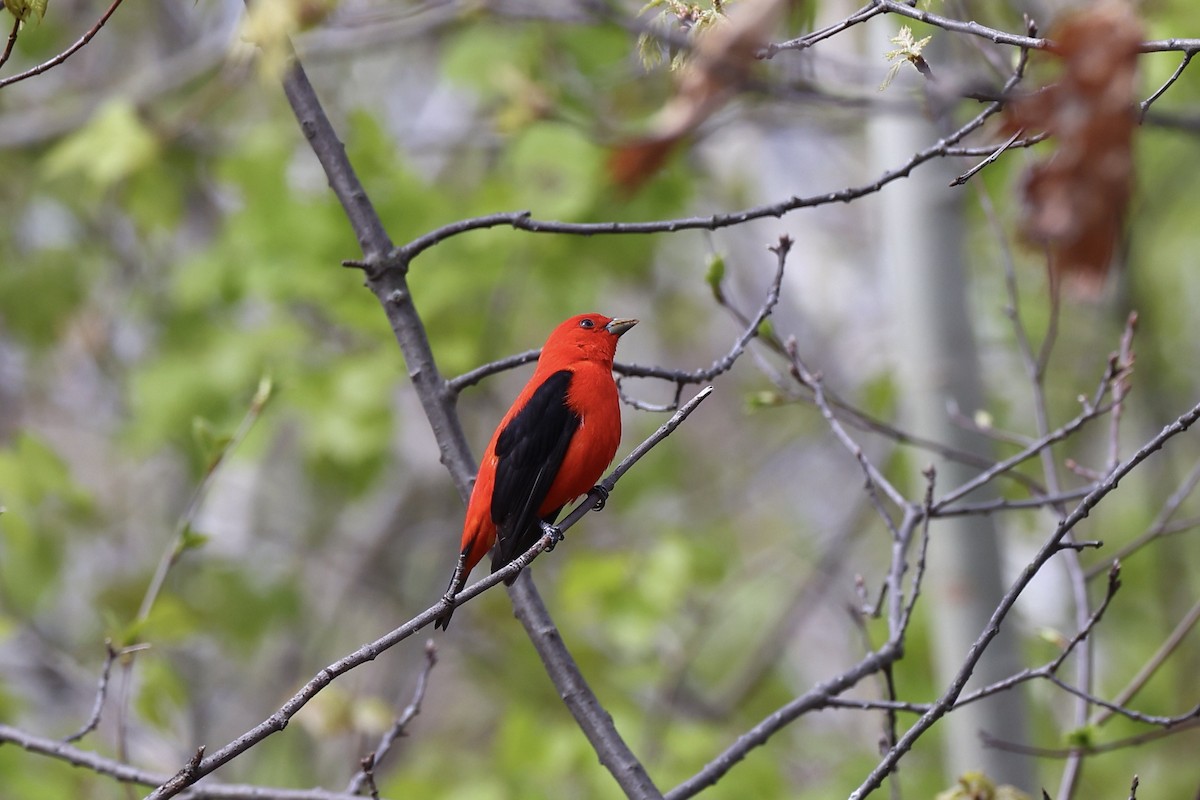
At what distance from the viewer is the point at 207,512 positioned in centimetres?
932

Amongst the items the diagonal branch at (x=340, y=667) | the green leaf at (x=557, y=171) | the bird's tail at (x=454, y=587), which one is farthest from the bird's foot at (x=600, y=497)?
the green leaf at (x=557, y=171)

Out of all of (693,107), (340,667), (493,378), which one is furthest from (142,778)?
(493,378)

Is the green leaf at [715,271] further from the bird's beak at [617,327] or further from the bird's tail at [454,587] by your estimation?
the bird's tail at [454,587]

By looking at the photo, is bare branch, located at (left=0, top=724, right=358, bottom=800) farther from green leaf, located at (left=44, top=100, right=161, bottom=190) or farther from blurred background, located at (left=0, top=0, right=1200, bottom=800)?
green leaf, located at (left=44, top=100, right=161, bottom=190)

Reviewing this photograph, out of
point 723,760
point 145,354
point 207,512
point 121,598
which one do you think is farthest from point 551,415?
point 207,512

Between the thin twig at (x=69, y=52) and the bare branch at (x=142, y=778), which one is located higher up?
the thin twig at (x=69, y=52)

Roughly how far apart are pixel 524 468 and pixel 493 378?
5403mm

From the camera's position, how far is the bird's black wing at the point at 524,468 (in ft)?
9.55

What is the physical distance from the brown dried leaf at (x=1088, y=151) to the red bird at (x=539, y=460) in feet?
6.09

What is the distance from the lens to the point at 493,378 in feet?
27.3

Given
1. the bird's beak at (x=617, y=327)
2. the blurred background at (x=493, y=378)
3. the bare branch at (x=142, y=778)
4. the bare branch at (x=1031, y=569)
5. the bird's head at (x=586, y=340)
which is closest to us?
the bare branch at (x=1031, y=569)

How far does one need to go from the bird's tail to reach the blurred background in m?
0.67

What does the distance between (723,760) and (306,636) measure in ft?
25.2

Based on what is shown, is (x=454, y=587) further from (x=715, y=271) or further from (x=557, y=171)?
(x=557, y=171)
